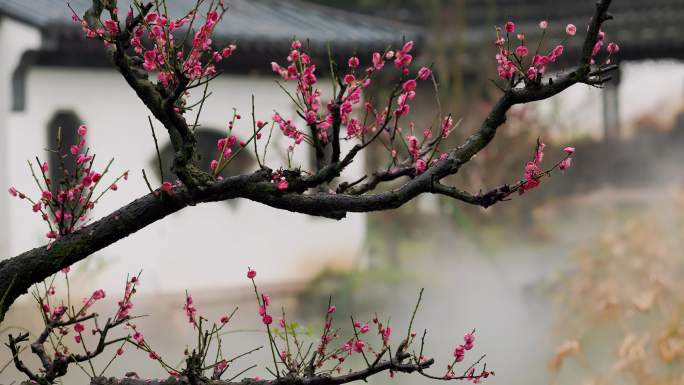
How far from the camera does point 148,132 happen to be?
26.2 ft

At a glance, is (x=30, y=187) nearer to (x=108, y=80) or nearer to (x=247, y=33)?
(x=108, y=80)

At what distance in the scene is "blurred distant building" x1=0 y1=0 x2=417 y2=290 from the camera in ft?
24.3

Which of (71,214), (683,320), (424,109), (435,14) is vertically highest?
(435,14)


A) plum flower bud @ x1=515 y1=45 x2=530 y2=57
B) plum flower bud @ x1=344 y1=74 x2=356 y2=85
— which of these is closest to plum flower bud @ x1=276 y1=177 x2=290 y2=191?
plum flower bud @ x1=344 y1=74 x2=356 y2=85

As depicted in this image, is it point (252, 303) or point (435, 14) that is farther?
point (435, 14)

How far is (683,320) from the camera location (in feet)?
16.6

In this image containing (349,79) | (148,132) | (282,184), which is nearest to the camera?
(349,79)

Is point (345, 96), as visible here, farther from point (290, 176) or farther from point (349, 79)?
point (290, 176)

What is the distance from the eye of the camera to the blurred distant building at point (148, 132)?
24.3ft

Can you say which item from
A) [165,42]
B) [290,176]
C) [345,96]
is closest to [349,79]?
[345,96]

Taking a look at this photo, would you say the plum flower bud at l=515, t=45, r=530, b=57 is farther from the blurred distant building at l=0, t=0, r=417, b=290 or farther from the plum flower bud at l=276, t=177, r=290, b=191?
the blurred distant building at l=0, t=0, r=417, b=290

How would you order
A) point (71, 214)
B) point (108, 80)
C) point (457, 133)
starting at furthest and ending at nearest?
point (457, 133)
point (108, 80)
point (71, 214)

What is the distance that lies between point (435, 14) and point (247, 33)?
3.40 m

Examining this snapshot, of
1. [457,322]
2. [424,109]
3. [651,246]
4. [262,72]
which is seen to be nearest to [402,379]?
[651,246]
